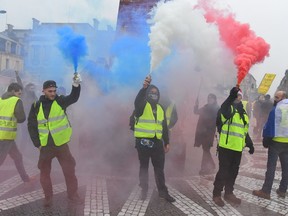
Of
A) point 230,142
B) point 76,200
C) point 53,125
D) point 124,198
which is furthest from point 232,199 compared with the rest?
point 53,125

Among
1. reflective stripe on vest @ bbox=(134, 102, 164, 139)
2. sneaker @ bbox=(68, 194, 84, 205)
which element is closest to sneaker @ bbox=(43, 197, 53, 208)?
sneaker @ bbox=(68, 194, 84, 205)

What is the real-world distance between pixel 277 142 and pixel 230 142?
42.7 inches

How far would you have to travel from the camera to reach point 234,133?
4602mm

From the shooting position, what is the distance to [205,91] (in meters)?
7.68

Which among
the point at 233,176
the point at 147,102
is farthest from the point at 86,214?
the point at 233,176

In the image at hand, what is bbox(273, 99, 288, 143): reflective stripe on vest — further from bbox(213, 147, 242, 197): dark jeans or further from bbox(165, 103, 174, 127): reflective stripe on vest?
bbox(165, 103, 174, 127): reflective stripe on vest

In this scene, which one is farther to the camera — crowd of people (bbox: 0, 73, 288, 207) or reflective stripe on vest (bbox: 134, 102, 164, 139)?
reflective stripe on vest (bbox: 134, 102, 164, 139)

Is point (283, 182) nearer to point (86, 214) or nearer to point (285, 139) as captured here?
point (285, 139)

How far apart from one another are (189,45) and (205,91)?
1.69m

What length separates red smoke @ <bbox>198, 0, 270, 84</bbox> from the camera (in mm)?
4757

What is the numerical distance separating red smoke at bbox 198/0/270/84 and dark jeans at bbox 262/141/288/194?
1.39 metres

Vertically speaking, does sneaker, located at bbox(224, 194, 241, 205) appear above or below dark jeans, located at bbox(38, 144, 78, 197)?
below

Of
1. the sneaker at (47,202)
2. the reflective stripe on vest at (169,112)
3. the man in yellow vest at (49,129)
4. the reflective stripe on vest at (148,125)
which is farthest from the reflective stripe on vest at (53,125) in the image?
the reflective stripe on vest at (169,112)

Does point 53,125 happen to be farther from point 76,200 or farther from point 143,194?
point 143,194
